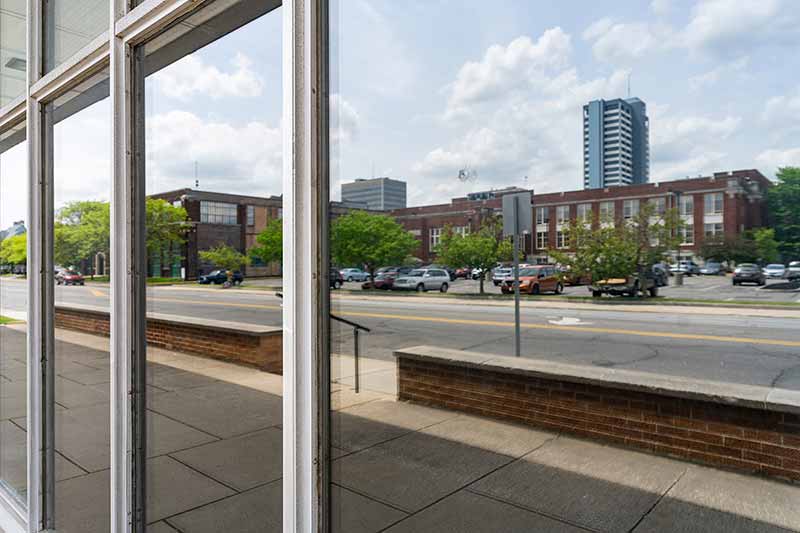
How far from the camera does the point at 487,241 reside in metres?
2.19

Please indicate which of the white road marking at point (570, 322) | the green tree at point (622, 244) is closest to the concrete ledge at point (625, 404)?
the white road marking at point (570, 322)

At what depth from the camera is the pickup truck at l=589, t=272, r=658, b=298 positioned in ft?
6.51

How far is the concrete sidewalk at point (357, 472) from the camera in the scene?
1.21 m

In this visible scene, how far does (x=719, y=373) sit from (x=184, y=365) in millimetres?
2233

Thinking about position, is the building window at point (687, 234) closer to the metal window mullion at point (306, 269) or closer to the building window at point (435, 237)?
the building window at point (435, 237)

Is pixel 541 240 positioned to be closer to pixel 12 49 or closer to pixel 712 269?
pixel 712 269

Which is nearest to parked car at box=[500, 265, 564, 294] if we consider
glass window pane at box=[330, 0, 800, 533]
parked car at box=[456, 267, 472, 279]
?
glass window pane at box=[330, 0, 800, 533]

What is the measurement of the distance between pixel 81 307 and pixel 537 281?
1.87 metres

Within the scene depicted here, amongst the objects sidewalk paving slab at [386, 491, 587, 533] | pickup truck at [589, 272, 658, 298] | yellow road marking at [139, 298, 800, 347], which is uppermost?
pickup truck at [589, 272, 658, 298]

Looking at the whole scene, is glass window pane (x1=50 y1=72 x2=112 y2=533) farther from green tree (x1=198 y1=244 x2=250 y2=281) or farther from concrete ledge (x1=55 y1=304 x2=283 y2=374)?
green tree (x1=198 y1=244 x2=250 y2=281)

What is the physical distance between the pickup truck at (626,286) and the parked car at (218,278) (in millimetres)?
1609

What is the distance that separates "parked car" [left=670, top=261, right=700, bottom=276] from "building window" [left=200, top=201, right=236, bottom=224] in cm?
145

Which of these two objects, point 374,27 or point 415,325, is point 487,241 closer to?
point 415,325

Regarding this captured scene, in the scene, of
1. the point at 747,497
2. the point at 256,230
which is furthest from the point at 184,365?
the point at 747,497
